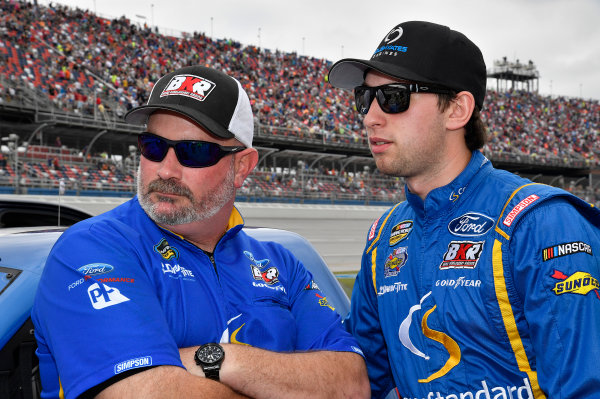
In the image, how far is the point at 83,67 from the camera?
25.9 meters

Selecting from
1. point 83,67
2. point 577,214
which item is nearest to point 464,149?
point 577,214

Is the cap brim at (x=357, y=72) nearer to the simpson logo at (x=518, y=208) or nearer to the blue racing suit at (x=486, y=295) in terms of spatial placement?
the blue racing suit at (x=486, y=295)

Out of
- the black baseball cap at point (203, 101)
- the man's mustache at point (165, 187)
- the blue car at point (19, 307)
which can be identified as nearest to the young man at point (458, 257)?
the black baseball cap at point (203, 101)

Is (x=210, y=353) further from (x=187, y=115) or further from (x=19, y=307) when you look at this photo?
(x=187, y=115)

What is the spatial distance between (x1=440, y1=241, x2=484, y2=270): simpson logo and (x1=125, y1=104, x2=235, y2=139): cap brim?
864 mm

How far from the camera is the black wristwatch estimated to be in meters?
1.59

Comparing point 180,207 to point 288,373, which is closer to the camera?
point 288,373

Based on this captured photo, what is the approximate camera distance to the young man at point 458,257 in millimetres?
1449

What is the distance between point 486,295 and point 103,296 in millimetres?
1097

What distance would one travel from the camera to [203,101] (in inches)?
77.7

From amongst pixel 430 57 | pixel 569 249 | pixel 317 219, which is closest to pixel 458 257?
pixel 569 249

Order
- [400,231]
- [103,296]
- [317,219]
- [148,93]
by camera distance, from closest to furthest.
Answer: [103,296], [400,231], [317,219], [148,93]

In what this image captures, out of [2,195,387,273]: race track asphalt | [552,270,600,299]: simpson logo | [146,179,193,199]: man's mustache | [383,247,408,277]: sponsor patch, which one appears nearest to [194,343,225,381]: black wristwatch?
[146,179,193,199]: man's mustache

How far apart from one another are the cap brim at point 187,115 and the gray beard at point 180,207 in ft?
0.67
